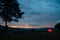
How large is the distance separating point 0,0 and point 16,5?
4.48 m

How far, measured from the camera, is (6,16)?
142 ft

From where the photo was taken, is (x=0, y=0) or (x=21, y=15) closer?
(x=0, y=0)

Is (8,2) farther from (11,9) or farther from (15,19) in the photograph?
(15,19)

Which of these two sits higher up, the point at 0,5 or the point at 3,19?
the point at 0,5

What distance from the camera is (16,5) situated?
44.5 meters

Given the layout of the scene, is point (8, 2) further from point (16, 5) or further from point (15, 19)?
point (15, 19)

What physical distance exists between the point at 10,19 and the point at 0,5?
4.56m

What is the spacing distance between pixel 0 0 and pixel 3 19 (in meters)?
5.07

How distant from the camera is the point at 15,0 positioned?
44.7 m

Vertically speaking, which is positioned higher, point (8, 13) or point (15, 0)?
point (15, 0)

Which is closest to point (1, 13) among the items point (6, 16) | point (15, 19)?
point (6, 16)

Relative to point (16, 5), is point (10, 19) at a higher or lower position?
lower

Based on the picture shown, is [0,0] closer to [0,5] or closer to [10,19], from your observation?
[0,5]

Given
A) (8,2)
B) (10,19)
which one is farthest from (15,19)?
(8,2)
